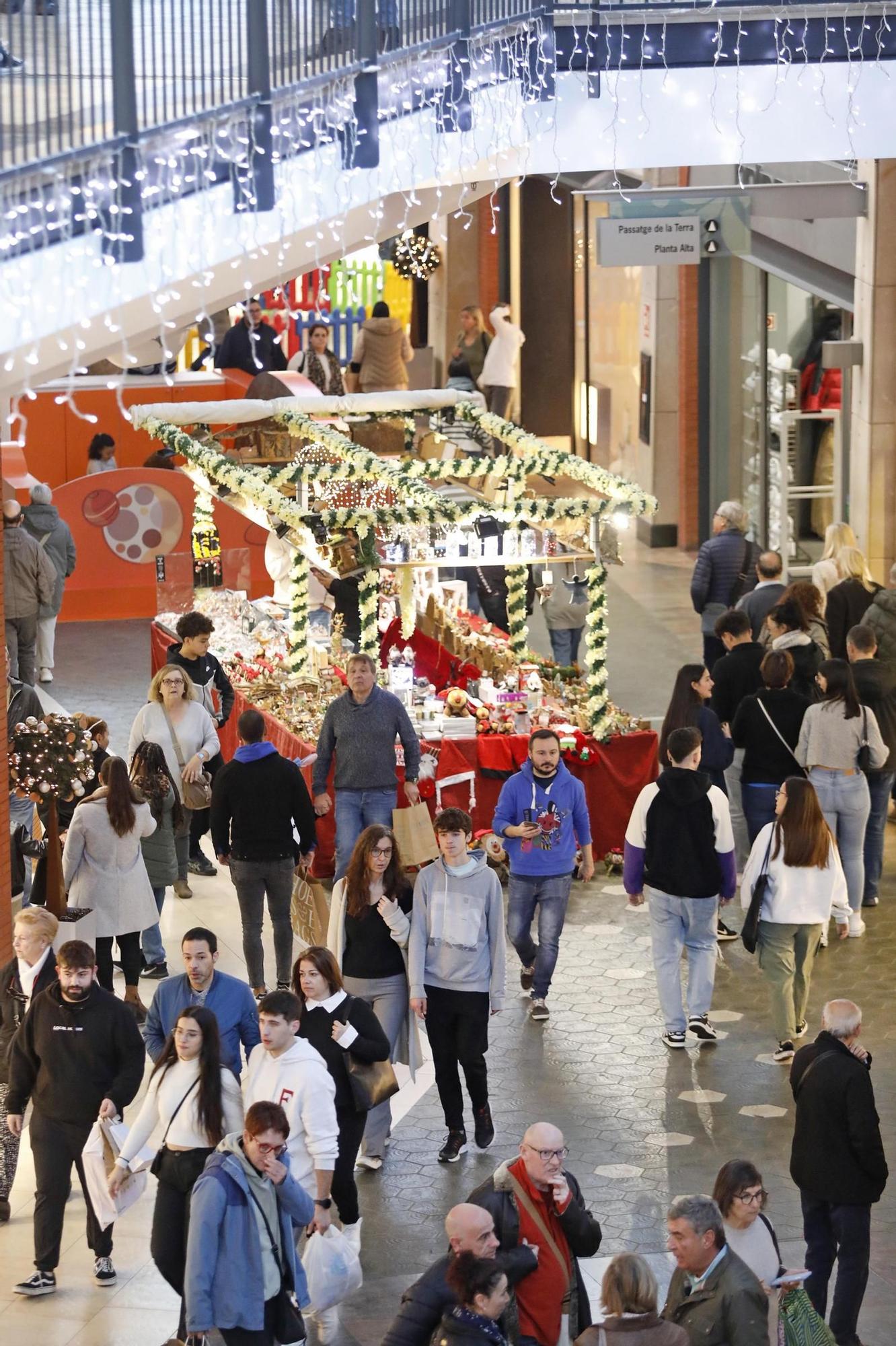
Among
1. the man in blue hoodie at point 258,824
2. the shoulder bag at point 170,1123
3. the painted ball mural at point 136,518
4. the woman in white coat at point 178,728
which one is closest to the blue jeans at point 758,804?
the man in blue hoodie at point 258,824

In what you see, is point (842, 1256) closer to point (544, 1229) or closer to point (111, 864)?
point (544, 1229)

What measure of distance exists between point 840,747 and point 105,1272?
17.5ft

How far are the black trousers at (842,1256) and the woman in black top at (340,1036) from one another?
Result: 1.65m

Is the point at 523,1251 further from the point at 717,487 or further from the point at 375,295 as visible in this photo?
the point at 375,295

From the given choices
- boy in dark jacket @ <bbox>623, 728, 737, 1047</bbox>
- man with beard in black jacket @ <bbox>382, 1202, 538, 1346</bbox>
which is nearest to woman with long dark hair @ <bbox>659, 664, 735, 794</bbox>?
boy in dark jacket @ <bbox>623, 728, 737, 1047</bbox>

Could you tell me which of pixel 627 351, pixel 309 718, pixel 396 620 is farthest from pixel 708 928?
pixel 627 351

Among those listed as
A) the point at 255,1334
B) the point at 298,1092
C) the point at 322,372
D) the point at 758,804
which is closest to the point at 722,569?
the point at 758,804

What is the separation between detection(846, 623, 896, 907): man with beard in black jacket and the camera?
1248cm

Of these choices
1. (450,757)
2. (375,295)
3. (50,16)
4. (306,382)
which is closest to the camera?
(50,16)

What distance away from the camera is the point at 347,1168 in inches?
323

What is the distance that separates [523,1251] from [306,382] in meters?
16.6

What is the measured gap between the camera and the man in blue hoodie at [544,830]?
35.0 ft

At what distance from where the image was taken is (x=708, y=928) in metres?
10.4

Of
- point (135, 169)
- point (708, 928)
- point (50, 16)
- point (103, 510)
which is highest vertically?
point (50, 16)
